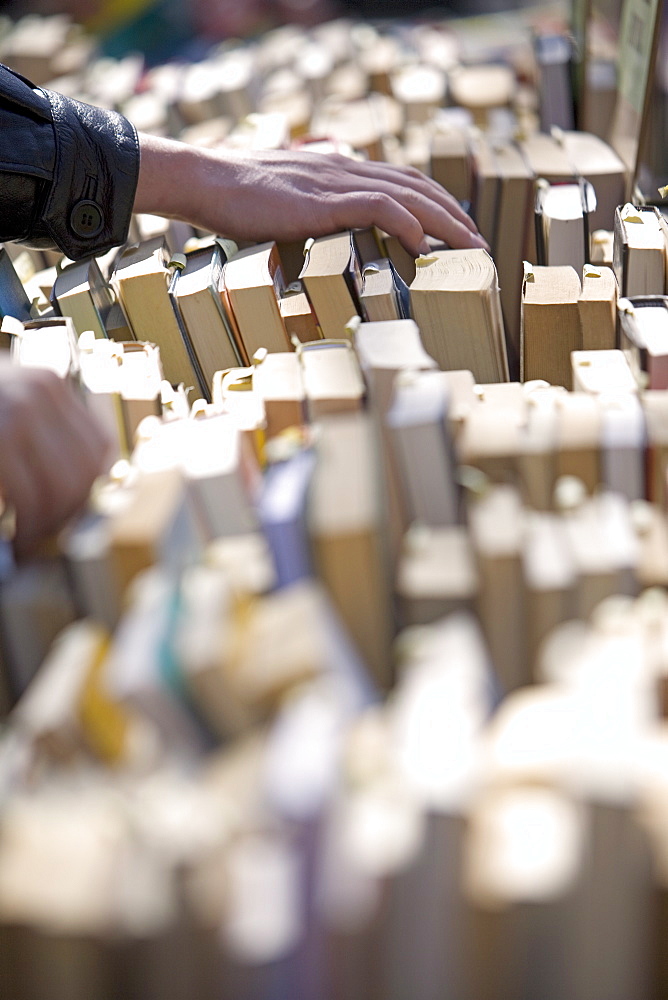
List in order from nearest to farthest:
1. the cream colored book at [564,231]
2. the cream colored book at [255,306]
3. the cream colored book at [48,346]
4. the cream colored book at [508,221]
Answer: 1. the cream colored book at [48,346]
2. the cream colored book at [255,306]
3. the cream colored book at [564,231]
4. the cream colored book at [508,221]

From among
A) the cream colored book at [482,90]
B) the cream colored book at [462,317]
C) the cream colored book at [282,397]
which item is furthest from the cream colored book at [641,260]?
the cream colored book at [482,90]

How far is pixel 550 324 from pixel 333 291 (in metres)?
0.21

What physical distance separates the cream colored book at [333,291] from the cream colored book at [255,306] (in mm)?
37

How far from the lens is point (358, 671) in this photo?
50 cm

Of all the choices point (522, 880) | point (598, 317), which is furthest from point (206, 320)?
point (522, 880)

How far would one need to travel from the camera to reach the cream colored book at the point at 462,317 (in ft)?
2.68

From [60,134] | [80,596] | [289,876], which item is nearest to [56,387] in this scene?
[80,596]

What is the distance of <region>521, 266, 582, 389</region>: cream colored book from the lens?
2.76ft

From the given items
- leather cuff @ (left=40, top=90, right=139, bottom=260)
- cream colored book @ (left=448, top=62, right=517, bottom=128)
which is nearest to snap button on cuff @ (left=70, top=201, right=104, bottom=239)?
leather cuff @ (left=40, top=90, right=139, bottom=260)

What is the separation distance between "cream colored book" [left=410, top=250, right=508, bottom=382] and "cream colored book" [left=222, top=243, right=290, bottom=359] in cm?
14

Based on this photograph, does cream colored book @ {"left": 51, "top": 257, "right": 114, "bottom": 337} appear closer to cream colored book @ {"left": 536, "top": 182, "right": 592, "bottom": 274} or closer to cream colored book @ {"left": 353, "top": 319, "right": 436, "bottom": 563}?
cream colored book @ {"left": 353, "top": 319, "right": 436, "bottom": 563}

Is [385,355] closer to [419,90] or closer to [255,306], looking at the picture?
[255,306]

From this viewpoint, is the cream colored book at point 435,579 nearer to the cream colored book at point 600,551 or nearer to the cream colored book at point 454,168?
the cream colored book at point 600,551

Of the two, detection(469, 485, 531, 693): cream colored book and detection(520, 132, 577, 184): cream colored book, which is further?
detection(520, 132, 577, 184): cream colored book
